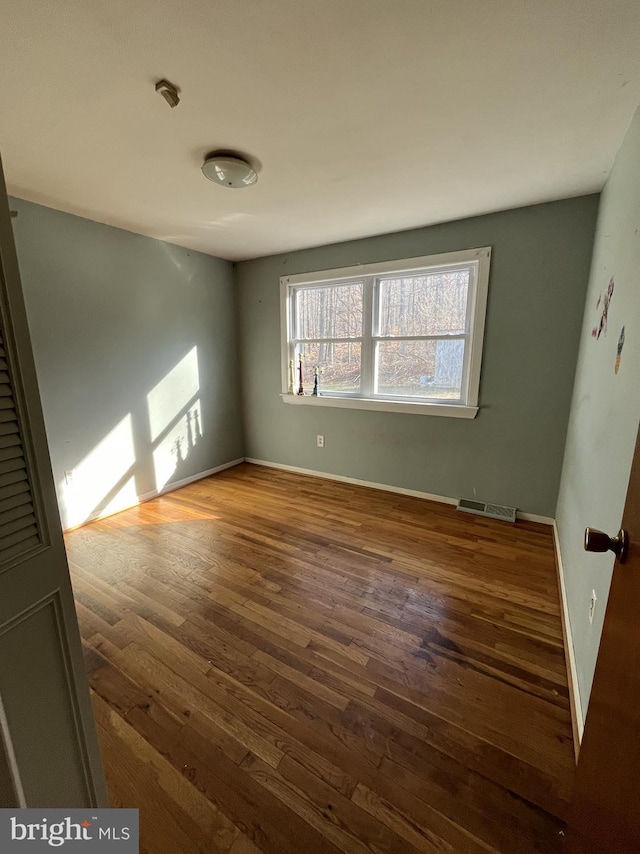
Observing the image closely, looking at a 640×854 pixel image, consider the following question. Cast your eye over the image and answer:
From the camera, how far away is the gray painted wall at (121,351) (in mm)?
2430

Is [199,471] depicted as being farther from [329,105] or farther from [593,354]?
[593,354]

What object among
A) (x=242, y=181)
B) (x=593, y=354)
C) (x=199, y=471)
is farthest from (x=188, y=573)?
(x=593, y=354)

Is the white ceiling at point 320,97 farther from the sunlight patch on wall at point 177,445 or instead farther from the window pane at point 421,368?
the sunlight patch on wall at point 177,445

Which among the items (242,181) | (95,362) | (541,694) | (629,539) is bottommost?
(541,694)

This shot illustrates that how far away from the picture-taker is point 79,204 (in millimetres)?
2299

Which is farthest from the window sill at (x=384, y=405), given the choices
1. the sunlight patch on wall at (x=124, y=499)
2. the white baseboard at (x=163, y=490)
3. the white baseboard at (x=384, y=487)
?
the sunlight patch on wall at (x=124, y=499)

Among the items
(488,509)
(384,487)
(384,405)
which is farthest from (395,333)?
(488,509)

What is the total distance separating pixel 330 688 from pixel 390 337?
2.65 meters

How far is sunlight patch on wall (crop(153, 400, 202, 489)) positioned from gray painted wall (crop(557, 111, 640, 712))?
10.9 feet

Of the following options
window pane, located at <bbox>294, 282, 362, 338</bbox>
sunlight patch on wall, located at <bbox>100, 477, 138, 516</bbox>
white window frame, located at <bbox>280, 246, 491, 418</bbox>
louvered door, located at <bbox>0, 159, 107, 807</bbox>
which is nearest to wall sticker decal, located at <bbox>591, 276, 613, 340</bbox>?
white window frame, located at <bbox>280, 246, 491, 418</bbox>

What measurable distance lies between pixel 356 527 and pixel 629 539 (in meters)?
2.05

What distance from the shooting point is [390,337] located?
3102mm

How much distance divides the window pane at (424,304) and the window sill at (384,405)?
63cm

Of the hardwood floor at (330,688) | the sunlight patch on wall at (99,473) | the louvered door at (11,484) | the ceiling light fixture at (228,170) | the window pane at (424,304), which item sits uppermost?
the ceiling light fixture at (228,170)
